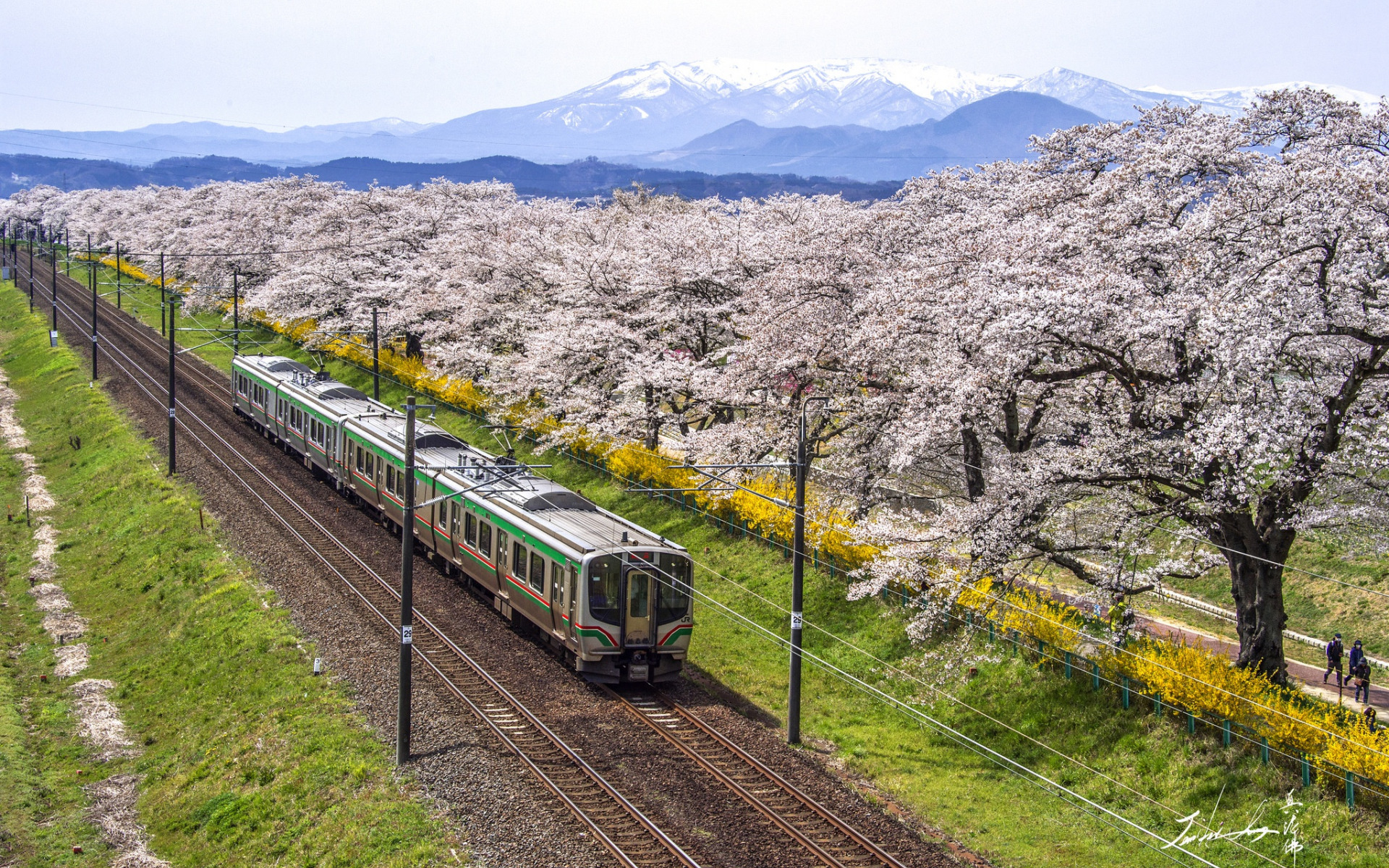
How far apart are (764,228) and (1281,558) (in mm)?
22960

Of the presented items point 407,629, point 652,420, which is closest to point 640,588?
point 407,629

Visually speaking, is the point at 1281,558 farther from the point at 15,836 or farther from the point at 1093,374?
the point at 15,836

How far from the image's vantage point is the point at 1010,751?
1834 centimetres

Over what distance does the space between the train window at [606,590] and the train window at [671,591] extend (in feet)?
2.51

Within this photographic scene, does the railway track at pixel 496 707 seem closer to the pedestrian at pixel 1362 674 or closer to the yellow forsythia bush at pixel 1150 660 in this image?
the yellow forsythia bush at pixel 1150 660

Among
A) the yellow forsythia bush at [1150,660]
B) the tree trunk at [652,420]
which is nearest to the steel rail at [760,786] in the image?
the yellow forsythia bush at [1150,660]

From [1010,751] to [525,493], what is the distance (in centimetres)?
1096

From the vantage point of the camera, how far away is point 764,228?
123ft

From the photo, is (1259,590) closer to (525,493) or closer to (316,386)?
(525,493)

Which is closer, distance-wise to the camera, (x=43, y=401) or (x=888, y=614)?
(x=888, y=614)

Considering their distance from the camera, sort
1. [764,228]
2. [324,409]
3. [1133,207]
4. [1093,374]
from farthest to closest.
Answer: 1. [764,228]
2. [324,409]
3. [1093,374]
4. [1133,207]

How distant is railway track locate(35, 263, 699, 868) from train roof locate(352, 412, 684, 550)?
120 inches

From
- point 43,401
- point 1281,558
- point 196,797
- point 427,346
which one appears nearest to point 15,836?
point 196,797

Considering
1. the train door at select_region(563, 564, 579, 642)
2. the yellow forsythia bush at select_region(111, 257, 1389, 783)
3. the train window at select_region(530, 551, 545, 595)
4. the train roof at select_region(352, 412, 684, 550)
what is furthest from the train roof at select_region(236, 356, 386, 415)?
the train door at select_region(563, 564, 579, 642)
